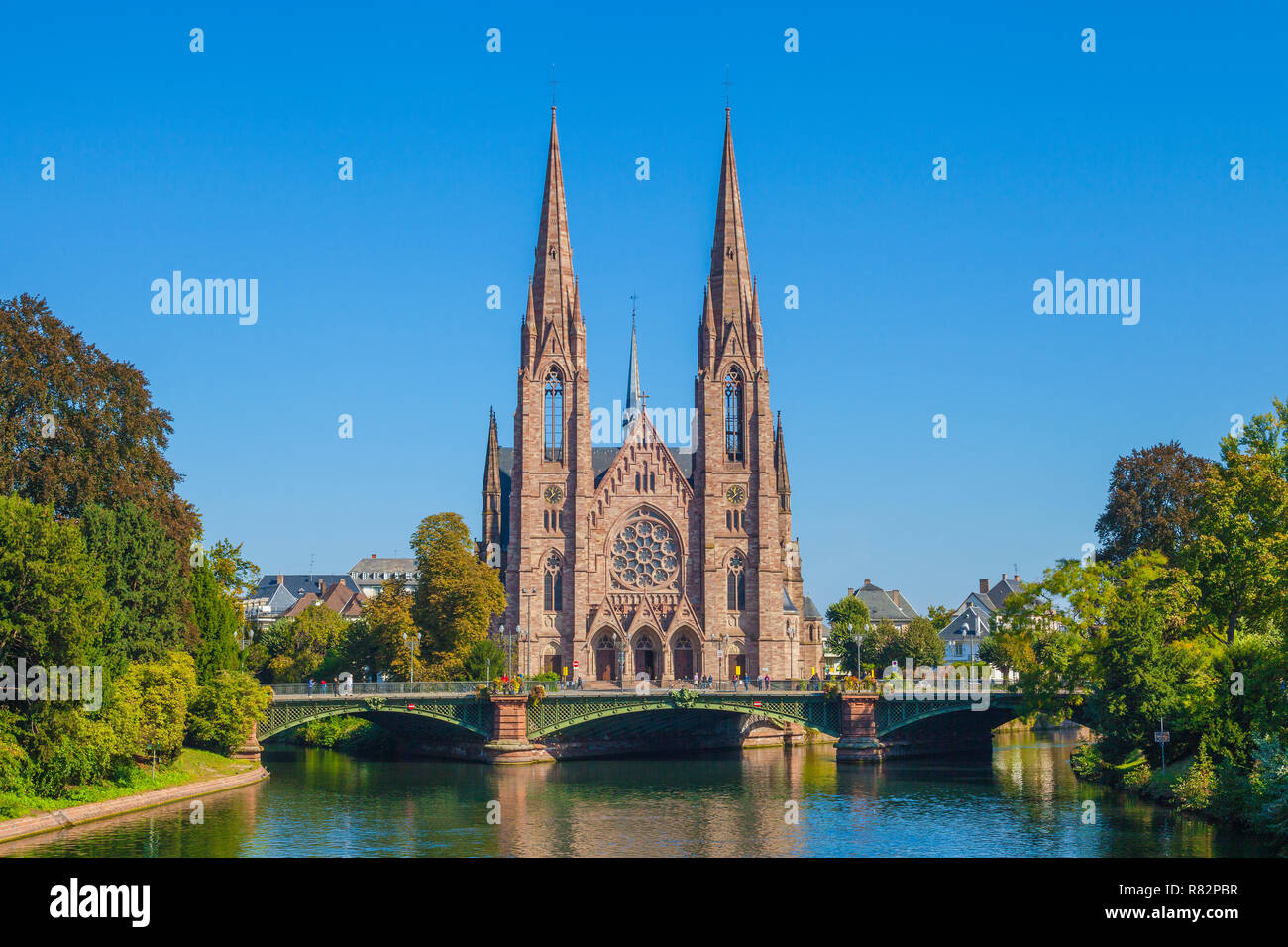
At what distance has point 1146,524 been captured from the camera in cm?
8081

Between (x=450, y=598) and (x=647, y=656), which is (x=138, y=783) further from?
(x=647, y=656)

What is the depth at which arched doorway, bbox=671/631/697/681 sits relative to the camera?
10150 cm

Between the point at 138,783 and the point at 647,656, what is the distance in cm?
5034

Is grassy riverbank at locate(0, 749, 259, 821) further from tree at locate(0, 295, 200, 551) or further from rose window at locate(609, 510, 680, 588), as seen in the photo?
rose window at locate(609, 510, 680, 588)

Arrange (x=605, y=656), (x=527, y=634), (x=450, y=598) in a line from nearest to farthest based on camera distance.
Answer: (x=450, y=598), (x=527, y=634), (x=605, y=656)

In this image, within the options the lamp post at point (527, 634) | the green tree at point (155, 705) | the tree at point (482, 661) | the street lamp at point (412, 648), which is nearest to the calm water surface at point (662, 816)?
the green tree at point (155, 705)

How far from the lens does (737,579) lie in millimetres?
102938

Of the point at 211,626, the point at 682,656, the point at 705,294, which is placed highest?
the point at 705,294

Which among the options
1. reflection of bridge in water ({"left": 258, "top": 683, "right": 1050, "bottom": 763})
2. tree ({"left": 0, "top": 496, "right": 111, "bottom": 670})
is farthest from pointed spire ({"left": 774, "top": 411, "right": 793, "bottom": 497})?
tree ({"left": 0, "top": 496, "right": 111, "bottom": 670})

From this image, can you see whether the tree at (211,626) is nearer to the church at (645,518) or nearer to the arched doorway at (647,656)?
the church at (645,518)

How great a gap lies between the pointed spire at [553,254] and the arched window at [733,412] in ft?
43.1

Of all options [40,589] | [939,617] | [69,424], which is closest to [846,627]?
[939,617]

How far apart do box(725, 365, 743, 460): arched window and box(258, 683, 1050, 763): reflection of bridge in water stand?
86.7 ft
